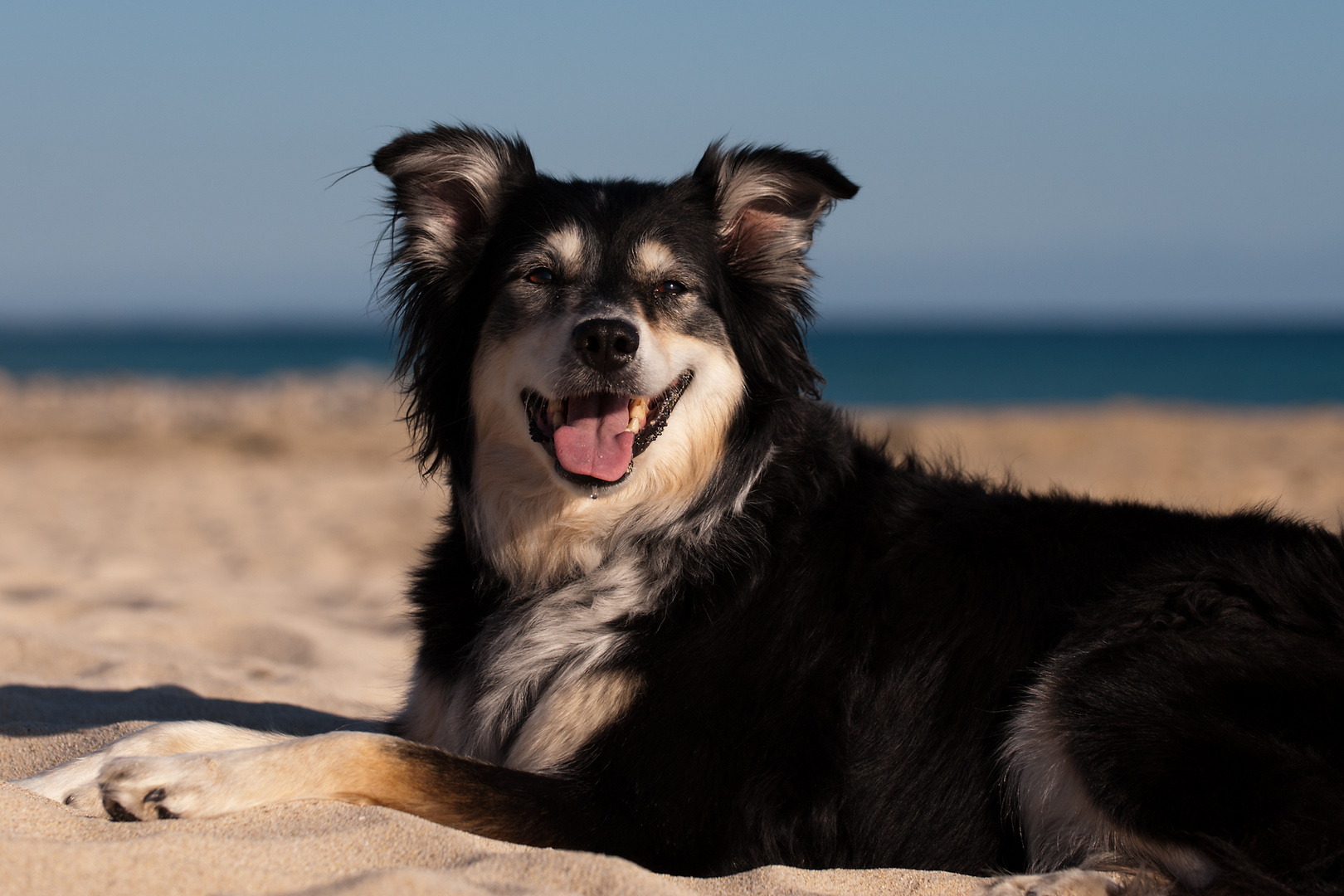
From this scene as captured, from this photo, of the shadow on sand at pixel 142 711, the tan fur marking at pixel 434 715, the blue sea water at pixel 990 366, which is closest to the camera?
the tan fur marking at pixel 434 715

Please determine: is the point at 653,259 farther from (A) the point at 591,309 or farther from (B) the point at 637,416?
(B) the point at 637,416

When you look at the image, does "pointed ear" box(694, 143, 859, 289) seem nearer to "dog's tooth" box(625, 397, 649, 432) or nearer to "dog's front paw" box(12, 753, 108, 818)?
"dog's tooth" box(625, 397, 649, 432)

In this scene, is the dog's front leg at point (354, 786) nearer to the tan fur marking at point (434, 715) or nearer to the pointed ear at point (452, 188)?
the tan fur marking at point (434, 715)

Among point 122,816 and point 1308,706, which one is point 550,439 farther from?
point 1308,706

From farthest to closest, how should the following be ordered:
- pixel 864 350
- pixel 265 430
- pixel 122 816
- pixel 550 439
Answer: pixel 864 350 → pixel 265 430 → pixel 550 439 → pixel 122 816

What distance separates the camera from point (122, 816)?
9.62ft

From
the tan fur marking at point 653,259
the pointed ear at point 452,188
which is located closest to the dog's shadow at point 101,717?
the pointed ear at point 452,188

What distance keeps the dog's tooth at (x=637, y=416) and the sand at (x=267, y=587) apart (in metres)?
1.14

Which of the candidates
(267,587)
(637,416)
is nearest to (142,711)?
(637,416)

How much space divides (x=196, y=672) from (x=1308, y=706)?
453 centimetres

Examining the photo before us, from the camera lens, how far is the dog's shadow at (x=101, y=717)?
3.80 m

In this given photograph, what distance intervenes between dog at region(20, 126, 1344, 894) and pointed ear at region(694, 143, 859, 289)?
0.01 meters

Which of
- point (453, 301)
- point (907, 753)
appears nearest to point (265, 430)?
point (453, 301)

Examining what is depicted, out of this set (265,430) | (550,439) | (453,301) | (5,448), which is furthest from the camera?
(265,430)
